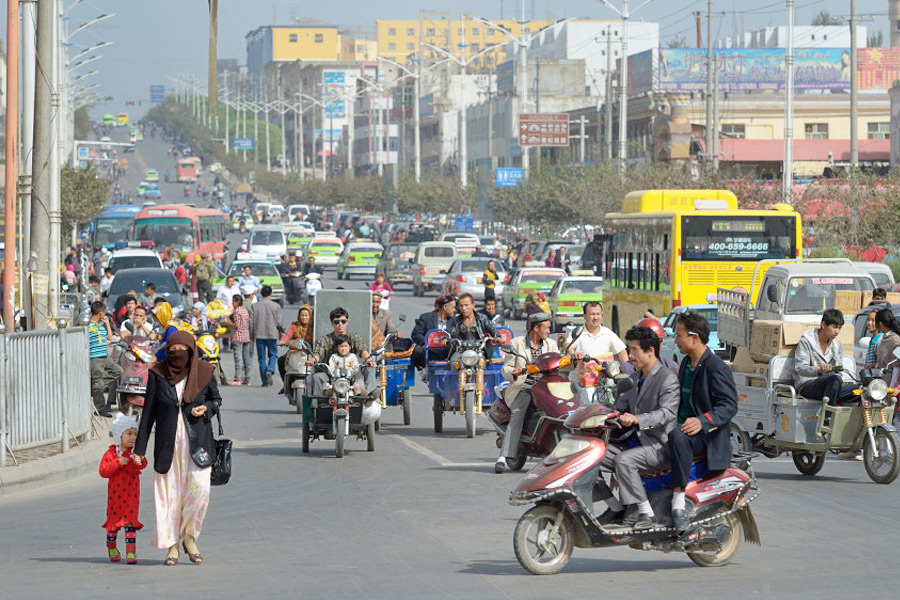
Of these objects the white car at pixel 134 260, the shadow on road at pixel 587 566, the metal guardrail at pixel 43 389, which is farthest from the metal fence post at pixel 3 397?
the white car at pixel 134 260

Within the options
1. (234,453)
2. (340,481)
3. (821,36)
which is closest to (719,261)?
(234,453)

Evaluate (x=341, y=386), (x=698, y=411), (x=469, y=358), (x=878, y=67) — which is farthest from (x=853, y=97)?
(x=878, y=67)

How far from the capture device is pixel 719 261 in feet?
100

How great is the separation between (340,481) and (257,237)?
56172 millimetres

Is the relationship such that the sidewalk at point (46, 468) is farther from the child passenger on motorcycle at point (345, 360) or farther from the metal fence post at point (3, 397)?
the child passenger on motorcycle at point (345, 360)

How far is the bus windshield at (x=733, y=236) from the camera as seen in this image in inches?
1203

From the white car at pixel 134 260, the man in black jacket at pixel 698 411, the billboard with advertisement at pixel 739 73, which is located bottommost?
the man in black jacket at pixel 698 411

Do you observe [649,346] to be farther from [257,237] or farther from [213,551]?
[257,237]

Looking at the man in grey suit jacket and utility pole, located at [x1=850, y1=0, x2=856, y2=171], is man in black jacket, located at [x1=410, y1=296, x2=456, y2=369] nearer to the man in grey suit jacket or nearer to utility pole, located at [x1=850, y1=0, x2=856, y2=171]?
the man in grey suit jacket

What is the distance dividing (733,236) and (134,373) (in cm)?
1343

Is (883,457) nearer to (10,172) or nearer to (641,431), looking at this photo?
(641,431)

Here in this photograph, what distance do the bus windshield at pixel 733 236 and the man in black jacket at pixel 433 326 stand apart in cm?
1144

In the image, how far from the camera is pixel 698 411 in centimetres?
1009

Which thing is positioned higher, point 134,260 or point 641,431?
point 134,260
